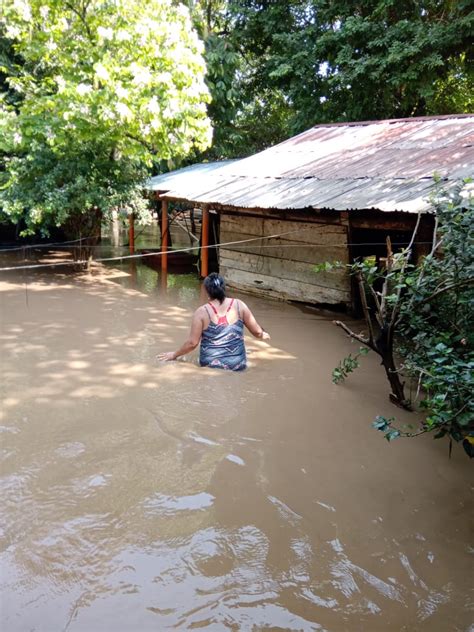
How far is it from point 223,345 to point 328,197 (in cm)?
277

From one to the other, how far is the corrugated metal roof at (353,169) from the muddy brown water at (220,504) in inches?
88.9

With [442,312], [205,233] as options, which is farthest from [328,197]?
[205,233]

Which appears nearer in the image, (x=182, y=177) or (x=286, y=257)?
(x=286, y=257)

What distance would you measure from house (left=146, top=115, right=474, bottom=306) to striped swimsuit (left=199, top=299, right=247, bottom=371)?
224 cm

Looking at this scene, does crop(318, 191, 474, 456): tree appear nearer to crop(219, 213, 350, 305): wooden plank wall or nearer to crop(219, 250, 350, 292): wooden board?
crop(219, 213, 350, 305): wooden plank wall

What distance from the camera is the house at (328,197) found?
6875 millimetres

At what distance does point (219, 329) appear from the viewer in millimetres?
5641

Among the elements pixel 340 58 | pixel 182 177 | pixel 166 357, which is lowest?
pixel 166 357

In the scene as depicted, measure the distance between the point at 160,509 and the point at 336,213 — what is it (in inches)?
230

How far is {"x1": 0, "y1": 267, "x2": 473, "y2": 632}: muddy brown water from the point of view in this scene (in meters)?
2.68

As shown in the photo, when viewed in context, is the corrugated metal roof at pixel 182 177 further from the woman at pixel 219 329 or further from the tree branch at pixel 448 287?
the tree branch at pixel 448 287

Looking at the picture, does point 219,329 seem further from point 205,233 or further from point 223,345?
point 205,233

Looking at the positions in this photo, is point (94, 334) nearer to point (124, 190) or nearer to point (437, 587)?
point (124, 190)

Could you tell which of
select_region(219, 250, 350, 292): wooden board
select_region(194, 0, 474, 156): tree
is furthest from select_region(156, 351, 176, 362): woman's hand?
select_region(194, 0, 474, 156): tree
